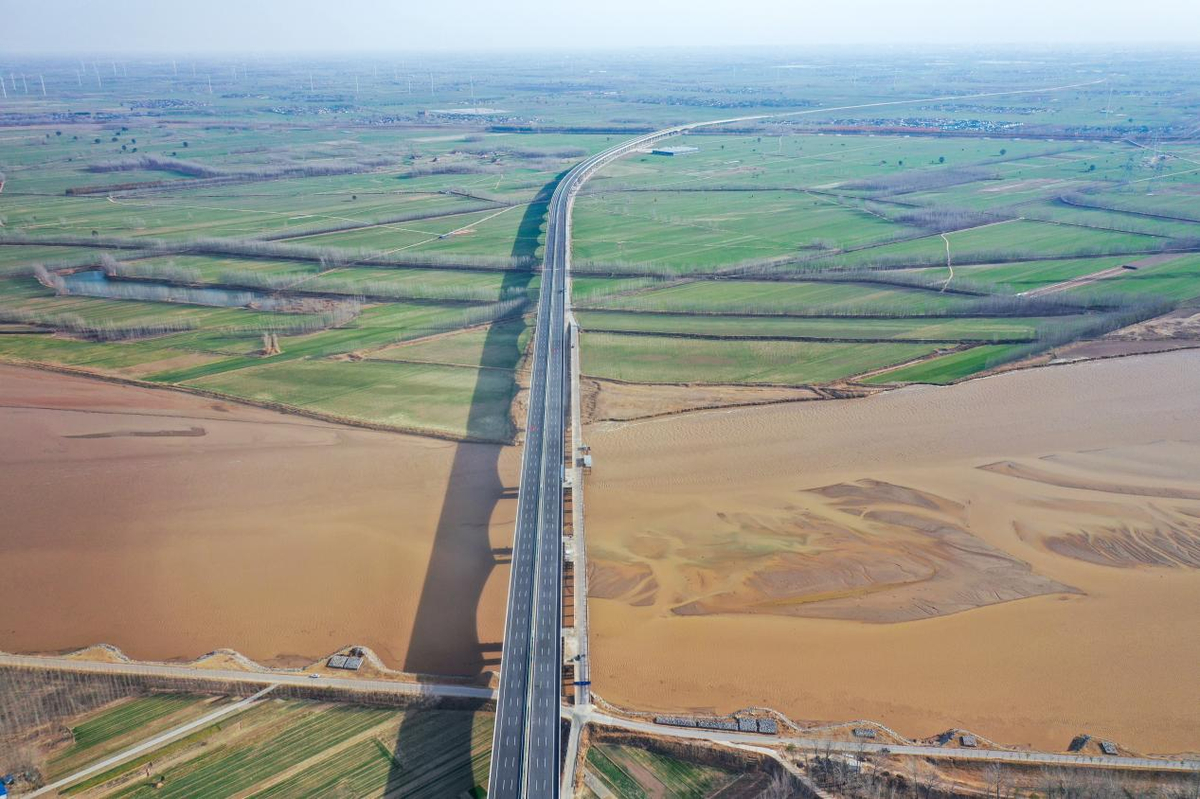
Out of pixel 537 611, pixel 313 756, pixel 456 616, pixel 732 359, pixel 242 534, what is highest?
pixel 732 359

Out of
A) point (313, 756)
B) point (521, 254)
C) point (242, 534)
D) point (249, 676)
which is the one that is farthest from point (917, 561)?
point (521, 254)

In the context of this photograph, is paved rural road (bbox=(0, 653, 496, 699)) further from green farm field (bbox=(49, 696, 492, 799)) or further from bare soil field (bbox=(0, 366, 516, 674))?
bare soil field (bbox=(0, 366, 516, 674))

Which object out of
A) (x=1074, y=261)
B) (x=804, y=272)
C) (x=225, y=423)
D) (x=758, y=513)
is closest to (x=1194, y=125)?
(x=1074, y=261)

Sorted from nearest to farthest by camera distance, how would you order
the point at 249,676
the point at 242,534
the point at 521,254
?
the point at 249,676 < the point at 242,534 < the point at 521,254

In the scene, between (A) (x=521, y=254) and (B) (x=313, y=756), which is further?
(A) (x=521, y=254)

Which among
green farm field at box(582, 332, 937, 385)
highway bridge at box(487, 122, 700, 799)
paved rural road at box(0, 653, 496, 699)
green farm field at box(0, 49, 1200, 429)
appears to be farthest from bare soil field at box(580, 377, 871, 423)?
paved rural road at box(0, 653, 496, 699)

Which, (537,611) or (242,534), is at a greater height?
(242,534)

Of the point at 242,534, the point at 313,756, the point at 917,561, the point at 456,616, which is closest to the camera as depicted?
the point at 313,756

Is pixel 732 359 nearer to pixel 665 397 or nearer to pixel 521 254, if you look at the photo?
pixel 665 397
